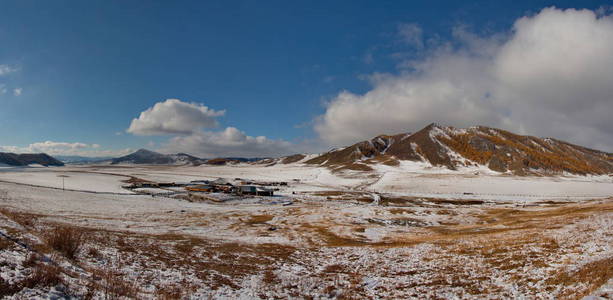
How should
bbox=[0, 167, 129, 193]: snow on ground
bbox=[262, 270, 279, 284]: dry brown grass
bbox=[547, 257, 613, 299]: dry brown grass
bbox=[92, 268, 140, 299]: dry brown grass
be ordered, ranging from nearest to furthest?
bbox=[92, 268, 140, 299]: dry brown grass
bbox=[547, 257, 613, 299]: dry brown grass
bbox=[262, 270, 279, 284]: dry brown grass
bbox=[0, 167, 129, 193]: snow on ground

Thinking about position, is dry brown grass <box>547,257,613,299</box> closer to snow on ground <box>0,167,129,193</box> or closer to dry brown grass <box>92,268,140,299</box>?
dry brown grass <box>92,268,140,299</box>

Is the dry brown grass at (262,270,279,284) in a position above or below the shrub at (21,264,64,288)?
below

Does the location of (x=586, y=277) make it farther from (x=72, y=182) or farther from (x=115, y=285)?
(x=72, y=182)

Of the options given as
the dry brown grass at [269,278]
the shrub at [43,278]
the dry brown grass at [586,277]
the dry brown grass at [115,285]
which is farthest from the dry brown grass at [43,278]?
the dry brown grass at [586,277]

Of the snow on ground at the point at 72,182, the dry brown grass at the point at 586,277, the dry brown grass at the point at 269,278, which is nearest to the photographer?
the dry brown grass at the point at 586,277

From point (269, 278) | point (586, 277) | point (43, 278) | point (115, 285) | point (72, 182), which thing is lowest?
point (72, 182)

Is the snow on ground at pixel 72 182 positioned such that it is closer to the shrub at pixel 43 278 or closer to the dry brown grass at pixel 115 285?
the dry brown grass at pixel 115 285

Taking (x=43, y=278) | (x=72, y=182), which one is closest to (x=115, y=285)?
(x=43, y=278)

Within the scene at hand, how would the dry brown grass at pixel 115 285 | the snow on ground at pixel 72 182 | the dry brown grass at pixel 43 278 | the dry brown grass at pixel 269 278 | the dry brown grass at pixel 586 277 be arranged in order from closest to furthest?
the dry brown grass at pixel 43 278
the dry brown grass at pixel 115 285
the dry brown grass at pixel 586 277
the dry brown grass at pixel 269 278
the snow on ground at pixel 72 182

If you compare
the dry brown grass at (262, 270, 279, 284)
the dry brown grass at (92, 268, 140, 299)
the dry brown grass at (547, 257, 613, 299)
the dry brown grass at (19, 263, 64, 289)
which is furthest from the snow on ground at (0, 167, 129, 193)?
the dry brown grass at (547, 257, 613, 299)

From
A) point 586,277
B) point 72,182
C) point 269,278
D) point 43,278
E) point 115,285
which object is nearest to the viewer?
point 43,278

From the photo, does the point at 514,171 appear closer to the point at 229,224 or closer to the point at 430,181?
the point at 430,181

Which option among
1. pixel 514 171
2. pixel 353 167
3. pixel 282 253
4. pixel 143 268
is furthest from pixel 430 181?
pixel 143 268

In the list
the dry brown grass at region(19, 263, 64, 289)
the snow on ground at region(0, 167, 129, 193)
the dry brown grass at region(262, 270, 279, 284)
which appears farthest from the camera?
the snow on ground at region(0, 167, 129, 193)
